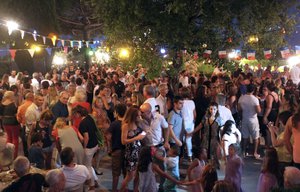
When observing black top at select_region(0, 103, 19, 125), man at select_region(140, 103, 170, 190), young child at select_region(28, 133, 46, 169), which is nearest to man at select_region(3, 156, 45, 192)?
young child at select_region(28, 133, 46, 169)

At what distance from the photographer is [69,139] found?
6676 millimetres

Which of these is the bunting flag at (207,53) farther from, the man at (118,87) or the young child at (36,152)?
the young child at (36,152)

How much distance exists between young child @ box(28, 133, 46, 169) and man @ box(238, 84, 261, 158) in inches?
184

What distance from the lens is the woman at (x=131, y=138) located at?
6.68m

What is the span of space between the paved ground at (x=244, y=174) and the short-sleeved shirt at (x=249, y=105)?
1.01 m

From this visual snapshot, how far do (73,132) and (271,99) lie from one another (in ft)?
16.2

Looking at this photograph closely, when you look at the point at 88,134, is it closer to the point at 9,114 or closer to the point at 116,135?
the point at 116,135

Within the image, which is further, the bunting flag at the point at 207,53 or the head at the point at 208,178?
the bunting flag at the point at 207,53

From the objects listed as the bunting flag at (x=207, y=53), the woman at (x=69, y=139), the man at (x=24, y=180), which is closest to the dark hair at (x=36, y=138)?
the woman at (x=69, y=139)

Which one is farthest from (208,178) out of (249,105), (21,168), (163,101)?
(249,105)

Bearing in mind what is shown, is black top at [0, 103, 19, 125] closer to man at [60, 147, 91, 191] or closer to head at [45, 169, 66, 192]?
man at [60, 147, 91, 191]

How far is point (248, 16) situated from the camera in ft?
42.4

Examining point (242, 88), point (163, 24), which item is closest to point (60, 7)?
point (163, 24)

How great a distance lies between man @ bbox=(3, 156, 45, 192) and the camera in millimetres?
4714
